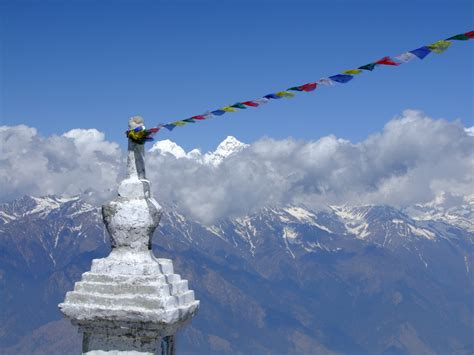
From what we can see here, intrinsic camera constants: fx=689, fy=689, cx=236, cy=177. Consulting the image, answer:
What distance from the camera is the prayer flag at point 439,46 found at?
10685 mm

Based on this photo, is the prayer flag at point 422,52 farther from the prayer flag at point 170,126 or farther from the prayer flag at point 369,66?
the prayer flag at point 170,126

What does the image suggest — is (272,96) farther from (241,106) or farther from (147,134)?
(147,134)

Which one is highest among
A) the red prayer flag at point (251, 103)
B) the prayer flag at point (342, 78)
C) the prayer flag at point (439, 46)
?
the prayer flag at point (439, 46)

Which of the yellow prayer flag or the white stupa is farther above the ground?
the yellow prayer flag

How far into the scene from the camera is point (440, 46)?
35.2 feet

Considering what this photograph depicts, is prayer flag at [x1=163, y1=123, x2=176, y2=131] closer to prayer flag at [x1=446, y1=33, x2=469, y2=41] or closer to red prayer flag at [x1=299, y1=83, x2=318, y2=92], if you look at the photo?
red prayer flag at [x1=299, y1=83, x2=318, y2=92]

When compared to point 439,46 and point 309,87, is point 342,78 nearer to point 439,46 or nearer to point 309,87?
point 309,87

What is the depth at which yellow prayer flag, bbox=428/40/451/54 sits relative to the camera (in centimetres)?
1068

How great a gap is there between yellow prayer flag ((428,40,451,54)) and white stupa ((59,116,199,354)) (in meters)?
5.72

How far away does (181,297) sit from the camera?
12664 mm

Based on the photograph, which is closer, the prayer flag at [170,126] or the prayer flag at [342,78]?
the prayer flag at [342,78]

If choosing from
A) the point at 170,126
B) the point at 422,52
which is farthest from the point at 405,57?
the point at 170,126

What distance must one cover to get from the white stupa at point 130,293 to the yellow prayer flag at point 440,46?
5717 mm

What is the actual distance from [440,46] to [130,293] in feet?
22.0
